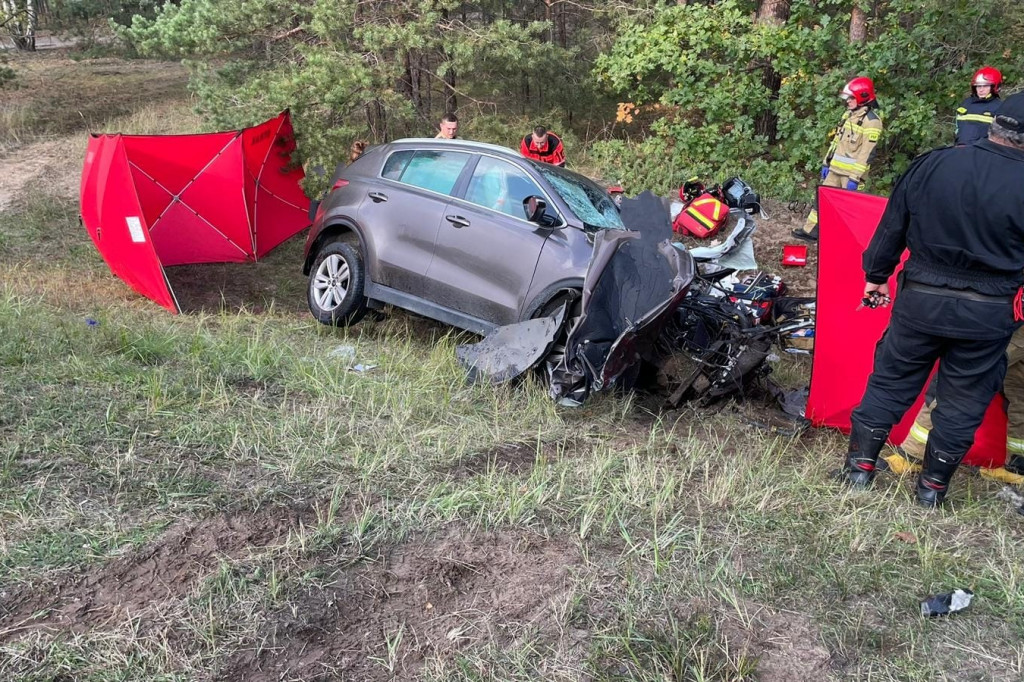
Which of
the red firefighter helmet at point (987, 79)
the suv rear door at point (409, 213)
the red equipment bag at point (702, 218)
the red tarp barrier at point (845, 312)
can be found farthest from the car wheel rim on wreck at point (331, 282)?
the red firefighter helmet at point (987, 79)

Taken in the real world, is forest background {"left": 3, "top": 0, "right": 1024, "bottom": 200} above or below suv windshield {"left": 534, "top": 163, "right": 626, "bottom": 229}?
above

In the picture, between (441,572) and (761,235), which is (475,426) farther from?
(761,235)

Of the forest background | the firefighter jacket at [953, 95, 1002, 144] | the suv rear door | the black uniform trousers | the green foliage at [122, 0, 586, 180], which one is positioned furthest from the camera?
the forest background

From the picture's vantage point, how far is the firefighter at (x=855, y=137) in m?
8.63

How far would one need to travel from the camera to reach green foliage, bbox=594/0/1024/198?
392 inches

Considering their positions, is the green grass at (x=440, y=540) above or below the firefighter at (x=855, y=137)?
below

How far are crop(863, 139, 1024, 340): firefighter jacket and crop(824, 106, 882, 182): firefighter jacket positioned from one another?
555cm

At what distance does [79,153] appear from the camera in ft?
42.2

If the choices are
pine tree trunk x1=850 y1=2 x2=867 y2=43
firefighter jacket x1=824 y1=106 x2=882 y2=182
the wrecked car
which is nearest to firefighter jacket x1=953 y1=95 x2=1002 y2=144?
firefighter jacket x1=824 y1=106 x2=882 y2=182

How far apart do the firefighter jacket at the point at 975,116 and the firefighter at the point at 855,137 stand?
2.86ft

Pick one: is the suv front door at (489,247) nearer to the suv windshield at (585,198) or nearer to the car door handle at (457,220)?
the car door handle at (457,220)

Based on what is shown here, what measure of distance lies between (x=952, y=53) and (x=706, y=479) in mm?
8738

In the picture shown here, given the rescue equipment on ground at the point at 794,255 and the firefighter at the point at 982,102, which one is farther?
the rescue equipment on ground at the point at 794,255

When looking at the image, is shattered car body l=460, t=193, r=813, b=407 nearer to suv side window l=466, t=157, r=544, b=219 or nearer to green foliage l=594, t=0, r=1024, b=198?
suv side window l=466, t=157, r=544, b=219
